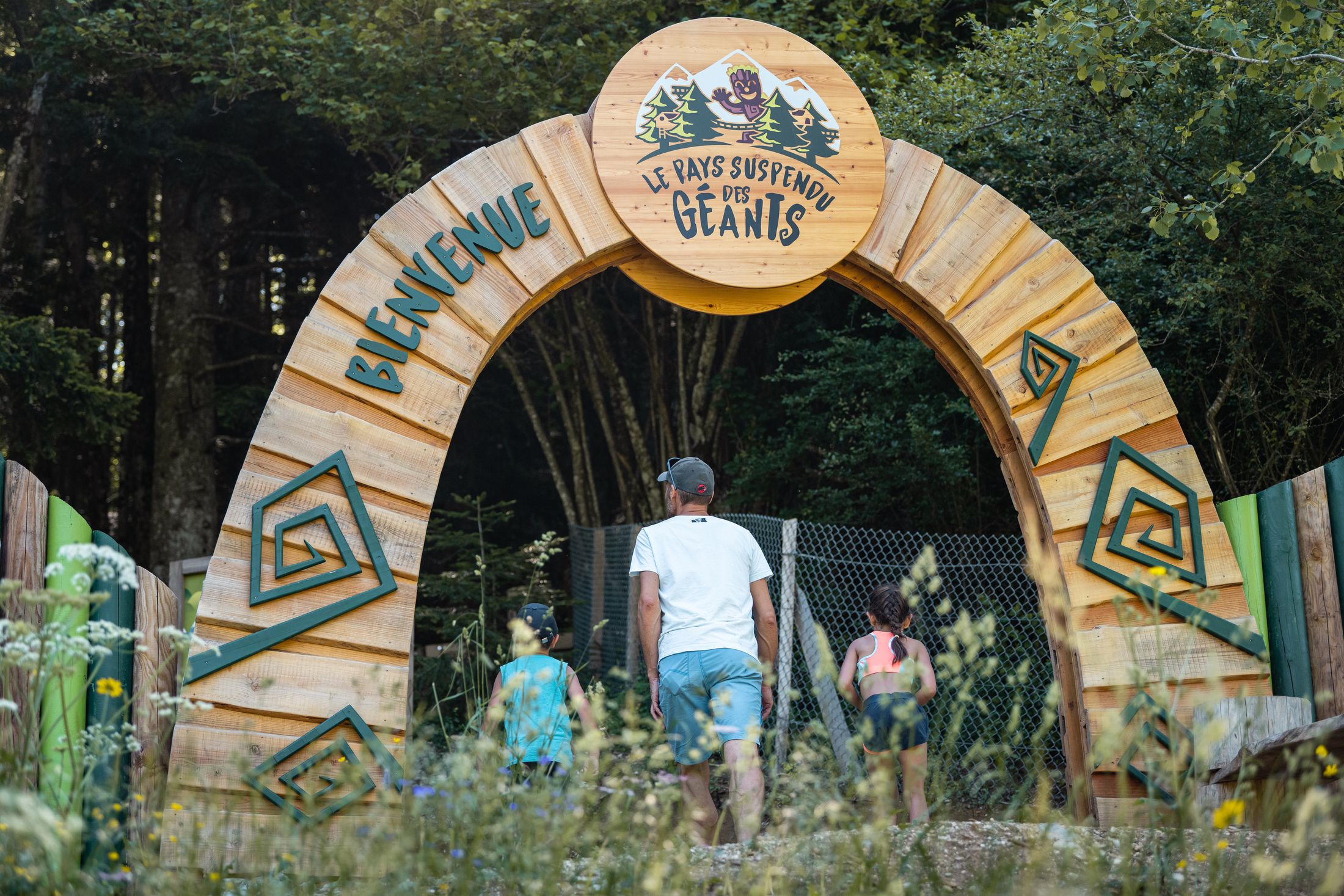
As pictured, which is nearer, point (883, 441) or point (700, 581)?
point (700, 581)

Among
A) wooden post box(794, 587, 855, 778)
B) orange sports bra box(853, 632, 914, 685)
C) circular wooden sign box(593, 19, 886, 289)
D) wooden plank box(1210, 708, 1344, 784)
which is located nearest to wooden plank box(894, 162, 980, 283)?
circular wooden sign box(593, 19, 886, 289)

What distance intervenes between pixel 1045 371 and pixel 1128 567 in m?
0.84

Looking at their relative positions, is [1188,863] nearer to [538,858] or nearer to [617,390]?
[538,858]

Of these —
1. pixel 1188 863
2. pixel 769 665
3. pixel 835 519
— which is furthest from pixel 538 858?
pixel 835 519

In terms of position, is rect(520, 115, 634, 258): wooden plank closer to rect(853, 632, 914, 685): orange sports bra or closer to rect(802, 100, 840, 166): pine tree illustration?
rect(802, 100, 840, 166): pine tree illustration

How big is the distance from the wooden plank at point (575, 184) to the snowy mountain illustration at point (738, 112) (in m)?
0.24

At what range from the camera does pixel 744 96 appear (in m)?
4.43

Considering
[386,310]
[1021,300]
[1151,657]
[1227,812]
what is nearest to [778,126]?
[1021,300]

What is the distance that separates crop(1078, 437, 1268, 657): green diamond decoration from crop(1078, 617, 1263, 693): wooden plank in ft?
0.16

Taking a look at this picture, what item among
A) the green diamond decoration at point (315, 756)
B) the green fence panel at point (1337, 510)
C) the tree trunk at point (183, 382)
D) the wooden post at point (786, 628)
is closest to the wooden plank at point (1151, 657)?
the green fence panel at point (1337, 510)

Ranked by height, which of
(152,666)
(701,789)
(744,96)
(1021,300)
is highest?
(744,96)

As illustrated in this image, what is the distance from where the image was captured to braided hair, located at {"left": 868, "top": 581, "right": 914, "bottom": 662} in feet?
14.4

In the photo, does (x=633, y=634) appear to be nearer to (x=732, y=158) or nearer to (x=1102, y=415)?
(x=1102, y=415)

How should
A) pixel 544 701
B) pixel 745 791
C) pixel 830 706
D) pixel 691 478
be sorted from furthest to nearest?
pixel 830 706, pixel 691 478, pixel 544 701, pixel 745 791
